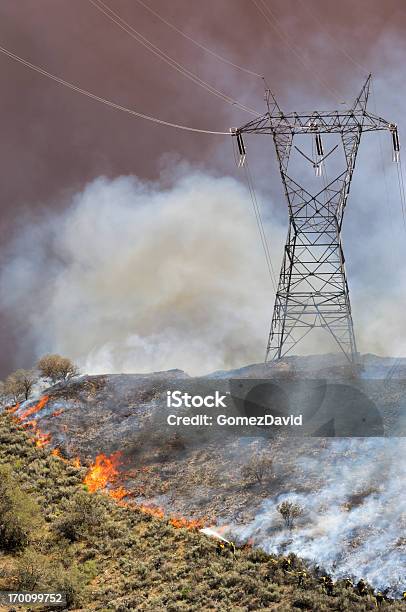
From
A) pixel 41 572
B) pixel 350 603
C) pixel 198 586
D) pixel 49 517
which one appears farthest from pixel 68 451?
pixel 350 603

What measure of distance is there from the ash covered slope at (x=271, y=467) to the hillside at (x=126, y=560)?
120 cm

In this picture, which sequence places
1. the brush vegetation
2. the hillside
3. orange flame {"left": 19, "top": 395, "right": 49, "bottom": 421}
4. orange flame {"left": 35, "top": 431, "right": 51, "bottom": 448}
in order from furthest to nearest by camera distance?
orange flame {"left": 19, "top": 395, "right": 49, "bottom": 421} → orange flame {"left": 35, "top": 431, "right": 51, "bottom": 448} → the hillside → the brush vegetation

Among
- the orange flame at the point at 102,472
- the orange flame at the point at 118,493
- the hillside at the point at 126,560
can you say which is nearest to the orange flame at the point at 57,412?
the orange flame at the point at 102,472

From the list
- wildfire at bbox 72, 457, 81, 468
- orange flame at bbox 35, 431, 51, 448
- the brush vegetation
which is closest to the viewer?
the brush vegetation

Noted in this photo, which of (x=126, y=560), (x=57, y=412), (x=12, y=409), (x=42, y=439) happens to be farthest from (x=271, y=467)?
(x=12, y=409)

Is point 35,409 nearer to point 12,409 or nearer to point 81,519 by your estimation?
point 12,409

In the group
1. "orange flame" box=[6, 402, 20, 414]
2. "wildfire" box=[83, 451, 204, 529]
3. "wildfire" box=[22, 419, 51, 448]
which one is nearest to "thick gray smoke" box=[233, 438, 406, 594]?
"wildfire" box=[83, 451, 204, 529]

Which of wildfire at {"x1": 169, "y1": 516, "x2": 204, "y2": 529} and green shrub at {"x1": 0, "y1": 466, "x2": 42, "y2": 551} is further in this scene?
wildfire at {"x1": 169, "y1": 516, "x2": 204, "y2": 529}

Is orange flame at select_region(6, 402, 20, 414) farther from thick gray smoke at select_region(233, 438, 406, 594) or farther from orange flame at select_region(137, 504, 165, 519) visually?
thick gray smoke at select_region(233, 438, 406, 594)

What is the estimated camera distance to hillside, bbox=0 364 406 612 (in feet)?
74.9

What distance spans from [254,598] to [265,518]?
6.04 meters

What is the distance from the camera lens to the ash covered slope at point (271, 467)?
2550 cm

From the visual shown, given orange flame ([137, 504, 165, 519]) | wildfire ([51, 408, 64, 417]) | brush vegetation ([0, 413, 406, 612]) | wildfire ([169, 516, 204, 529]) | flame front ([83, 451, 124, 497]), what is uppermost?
wildfire ([51, 408, 64, 417])

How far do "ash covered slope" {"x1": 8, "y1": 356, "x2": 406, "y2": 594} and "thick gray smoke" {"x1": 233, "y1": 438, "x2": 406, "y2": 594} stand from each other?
0.06 meters
